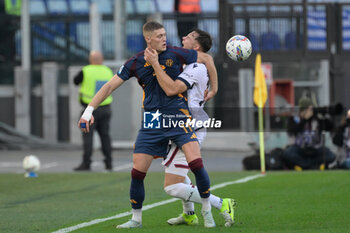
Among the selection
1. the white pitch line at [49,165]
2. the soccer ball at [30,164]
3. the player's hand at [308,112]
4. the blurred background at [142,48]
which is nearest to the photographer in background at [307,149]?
the player's hand at [308,112]

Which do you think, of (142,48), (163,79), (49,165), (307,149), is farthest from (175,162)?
(142,48)

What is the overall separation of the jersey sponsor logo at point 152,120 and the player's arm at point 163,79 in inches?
8.9

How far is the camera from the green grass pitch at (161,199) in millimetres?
8227

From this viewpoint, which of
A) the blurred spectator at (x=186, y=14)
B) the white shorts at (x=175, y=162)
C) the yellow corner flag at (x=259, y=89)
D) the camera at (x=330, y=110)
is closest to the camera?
the white shorts at (x=175, y=162)

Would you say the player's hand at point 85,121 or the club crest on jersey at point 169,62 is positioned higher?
the club crest on jersey at point 169,62

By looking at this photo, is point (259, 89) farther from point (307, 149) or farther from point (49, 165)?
point (49, 165)

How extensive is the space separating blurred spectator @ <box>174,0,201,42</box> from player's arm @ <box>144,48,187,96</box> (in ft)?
54.6

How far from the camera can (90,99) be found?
15961 mm

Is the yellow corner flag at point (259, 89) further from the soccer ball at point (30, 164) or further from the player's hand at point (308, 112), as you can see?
the soccer ball at point (30, 164)

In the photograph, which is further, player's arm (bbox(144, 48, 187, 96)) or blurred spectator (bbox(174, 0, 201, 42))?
blurred spectator (bbox(174, 0, 201, 42))

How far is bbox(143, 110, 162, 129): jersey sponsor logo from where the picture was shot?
786 cm

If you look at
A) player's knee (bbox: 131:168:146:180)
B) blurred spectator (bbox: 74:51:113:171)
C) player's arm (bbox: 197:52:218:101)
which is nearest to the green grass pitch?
player's knee (bbox: 131:168:146:180)

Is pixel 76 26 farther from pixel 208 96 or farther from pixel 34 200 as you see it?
pixel 208 96

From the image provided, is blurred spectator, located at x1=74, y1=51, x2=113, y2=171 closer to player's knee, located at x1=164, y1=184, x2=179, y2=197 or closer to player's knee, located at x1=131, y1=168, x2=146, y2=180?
player's knee, located at x1=164, y1=184, x2=179, y2=197
